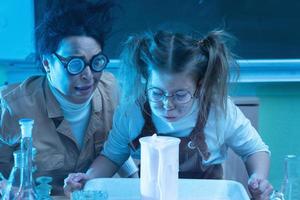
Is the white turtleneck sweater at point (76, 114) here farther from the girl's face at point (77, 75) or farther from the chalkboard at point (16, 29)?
the chalkboard at point (16, 29)

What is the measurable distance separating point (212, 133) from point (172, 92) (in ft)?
0.69

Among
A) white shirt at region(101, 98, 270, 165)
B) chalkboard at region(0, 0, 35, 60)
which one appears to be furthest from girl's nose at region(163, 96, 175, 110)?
chalkboard at region(0, 0, 35, 60)

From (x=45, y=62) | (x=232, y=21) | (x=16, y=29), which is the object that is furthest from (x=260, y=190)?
(x=16, y=29)

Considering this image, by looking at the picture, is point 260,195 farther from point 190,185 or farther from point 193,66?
point 193,66

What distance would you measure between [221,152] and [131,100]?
274mm

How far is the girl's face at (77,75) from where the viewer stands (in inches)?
41.4

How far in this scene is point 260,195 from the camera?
0.92 m

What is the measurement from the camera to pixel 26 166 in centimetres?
79

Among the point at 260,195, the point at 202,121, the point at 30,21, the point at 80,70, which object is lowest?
the point at 260,195

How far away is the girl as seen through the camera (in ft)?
3.37

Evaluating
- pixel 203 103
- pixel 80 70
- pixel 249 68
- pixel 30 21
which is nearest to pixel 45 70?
pixel 80 70

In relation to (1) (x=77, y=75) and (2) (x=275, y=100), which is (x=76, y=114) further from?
(2) (x=275, y=100)

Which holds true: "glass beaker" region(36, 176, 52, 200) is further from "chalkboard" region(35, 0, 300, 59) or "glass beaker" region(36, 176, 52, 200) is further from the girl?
"chalkboard" region(35, 0, 300, 59)

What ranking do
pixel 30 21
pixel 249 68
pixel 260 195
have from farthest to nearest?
pixel 249 68
pixel 30 21
pixel 260 195
